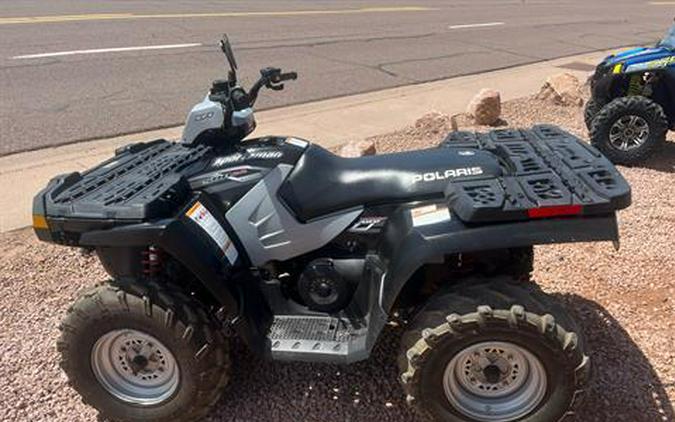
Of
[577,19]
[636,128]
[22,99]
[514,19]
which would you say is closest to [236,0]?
[514,19]

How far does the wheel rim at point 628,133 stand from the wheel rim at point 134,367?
509cm

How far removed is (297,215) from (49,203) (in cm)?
107

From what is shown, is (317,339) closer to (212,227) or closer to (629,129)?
(212,227)

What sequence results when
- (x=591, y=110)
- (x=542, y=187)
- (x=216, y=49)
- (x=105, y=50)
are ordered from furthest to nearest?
(x=216, y=49)
(x=105, y=50)
(x=591, y=110)
(x=542, y=187)

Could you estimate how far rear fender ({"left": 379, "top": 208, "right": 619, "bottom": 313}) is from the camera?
2.61 m

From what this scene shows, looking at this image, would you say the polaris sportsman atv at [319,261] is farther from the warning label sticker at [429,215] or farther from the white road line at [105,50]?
the white road line at [105,50]

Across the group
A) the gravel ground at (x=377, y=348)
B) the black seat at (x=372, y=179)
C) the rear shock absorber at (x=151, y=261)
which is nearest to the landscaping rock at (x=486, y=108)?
the gravel ground at (x=377, y=348)

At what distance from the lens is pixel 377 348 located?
352 centimetres

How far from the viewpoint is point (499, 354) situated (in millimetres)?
2803

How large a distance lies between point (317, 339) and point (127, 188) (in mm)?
1062

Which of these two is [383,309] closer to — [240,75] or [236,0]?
[240,75]

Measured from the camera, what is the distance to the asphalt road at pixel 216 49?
8.54 meters

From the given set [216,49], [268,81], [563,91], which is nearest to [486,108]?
[563,91]

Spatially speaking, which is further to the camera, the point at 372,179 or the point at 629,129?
the point at 629,129
